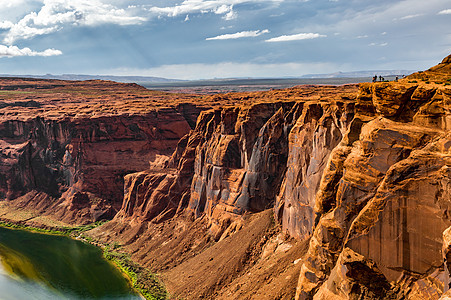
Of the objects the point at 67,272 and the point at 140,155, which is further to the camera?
the point at 140,155

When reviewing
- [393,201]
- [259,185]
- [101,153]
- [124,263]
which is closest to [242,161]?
[259,185]

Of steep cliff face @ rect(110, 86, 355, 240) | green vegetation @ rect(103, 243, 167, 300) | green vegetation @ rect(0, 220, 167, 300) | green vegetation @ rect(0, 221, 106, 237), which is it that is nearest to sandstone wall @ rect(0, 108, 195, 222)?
green vegetation @ rect(0, 221, 106, 237)

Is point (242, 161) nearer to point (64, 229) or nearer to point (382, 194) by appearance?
point (382, 194)

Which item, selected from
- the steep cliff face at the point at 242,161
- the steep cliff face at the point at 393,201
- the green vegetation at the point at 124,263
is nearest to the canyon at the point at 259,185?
the steep cliff face at the point at 393,201

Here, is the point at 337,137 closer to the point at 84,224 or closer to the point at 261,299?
the point at 261,299

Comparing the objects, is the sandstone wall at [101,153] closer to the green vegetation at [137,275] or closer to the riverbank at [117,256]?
the riverbank at [117,256]

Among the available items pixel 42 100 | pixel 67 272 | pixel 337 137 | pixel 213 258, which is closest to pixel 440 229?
pixel 337 137
